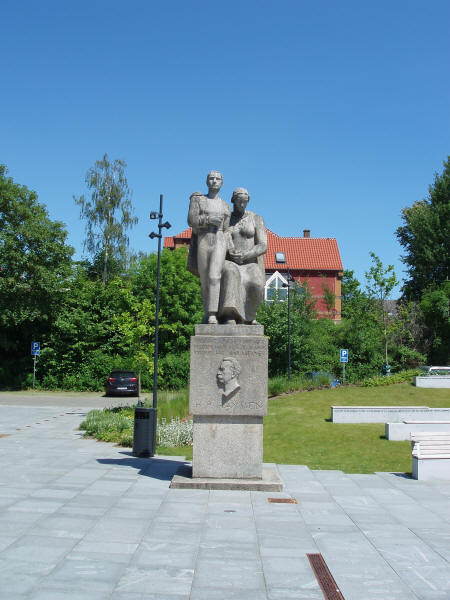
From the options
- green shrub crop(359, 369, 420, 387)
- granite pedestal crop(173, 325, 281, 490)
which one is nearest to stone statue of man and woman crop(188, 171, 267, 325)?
granite pedestal crop(173, 325, 281, 490)

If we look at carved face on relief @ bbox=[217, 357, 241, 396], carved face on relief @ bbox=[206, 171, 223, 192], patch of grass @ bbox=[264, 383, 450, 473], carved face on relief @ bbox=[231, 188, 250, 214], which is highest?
carved face on relief @ bbox=[206, 171, 223, 192]

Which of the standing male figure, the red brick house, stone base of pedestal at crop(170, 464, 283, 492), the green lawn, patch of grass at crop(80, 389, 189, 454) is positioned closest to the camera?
stone base of pedestal at crop(170, 464, 283, 492)

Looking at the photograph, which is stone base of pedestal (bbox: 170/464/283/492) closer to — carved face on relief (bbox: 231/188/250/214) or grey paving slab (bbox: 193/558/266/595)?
grey paving slab (bbox: 193/558/266/595)

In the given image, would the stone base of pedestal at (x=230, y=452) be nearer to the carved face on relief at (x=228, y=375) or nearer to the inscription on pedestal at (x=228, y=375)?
the inscription on pedestal at (x=228, y=375)

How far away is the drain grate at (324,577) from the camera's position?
416 cm

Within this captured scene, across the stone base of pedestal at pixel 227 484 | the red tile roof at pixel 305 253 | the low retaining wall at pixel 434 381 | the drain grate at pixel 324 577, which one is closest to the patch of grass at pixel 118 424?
the stone base of pedestal at pixel 227 484

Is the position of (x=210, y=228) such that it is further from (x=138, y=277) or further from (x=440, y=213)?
(x=440, y=213)

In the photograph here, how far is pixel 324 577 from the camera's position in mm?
4523

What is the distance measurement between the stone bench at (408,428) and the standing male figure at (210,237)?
8895mm

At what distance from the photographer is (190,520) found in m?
6.13

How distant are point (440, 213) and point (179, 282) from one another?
68.2ft

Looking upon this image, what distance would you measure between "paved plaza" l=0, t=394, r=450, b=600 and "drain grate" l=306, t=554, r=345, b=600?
0.06m

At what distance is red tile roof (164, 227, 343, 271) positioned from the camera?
53.8m

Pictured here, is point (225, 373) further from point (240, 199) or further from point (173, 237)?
point (173, 237)
